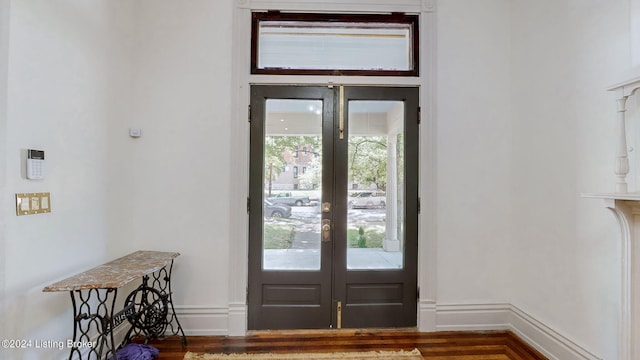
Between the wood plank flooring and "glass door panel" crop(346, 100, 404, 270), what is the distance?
1.97 feet

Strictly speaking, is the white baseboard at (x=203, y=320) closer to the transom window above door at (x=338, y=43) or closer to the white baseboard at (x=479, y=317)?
the white baseboard at (x=479, y=317)

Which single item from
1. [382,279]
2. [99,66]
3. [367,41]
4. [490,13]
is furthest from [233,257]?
[490,13]

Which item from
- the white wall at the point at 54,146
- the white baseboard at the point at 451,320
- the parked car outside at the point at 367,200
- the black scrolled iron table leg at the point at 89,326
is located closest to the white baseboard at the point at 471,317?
the white baseboard at the point at 451,320

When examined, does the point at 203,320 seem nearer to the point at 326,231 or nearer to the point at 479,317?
the point at 326,231

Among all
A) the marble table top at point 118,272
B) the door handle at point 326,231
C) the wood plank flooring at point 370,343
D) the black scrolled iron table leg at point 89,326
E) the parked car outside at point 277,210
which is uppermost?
Result: the parked car outside at point 277,210

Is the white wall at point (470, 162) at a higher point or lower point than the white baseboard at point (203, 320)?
higher

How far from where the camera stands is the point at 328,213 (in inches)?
109

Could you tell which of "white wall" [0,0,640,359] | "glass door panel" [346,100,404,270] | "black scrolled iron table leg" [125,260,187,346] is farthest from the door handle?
"black scrolled iron table leg" [125,260,187,346]

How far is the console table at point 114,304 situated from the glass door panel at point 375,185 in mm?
1594

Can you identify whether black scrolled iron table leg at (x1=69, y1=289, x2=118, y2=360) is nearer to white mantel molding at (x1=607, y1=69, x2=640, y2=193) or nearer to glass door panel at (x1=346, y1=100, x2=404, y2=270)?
glass door panel at (x1=346, y1=100, x2=404, y2=270)

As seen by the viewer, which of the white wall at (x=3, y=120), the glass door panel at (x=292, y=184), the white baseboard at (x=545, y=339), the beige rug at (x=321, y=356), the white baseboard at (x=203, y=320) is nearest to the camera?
the white wall at (x=3, y=120)

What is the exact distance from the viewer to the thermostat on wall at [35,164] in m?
1.67

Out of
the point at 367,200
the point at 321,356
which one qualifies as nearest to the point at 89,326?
the point at 321,356

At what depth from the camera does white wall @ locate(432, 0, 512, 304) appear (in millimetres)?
2785
